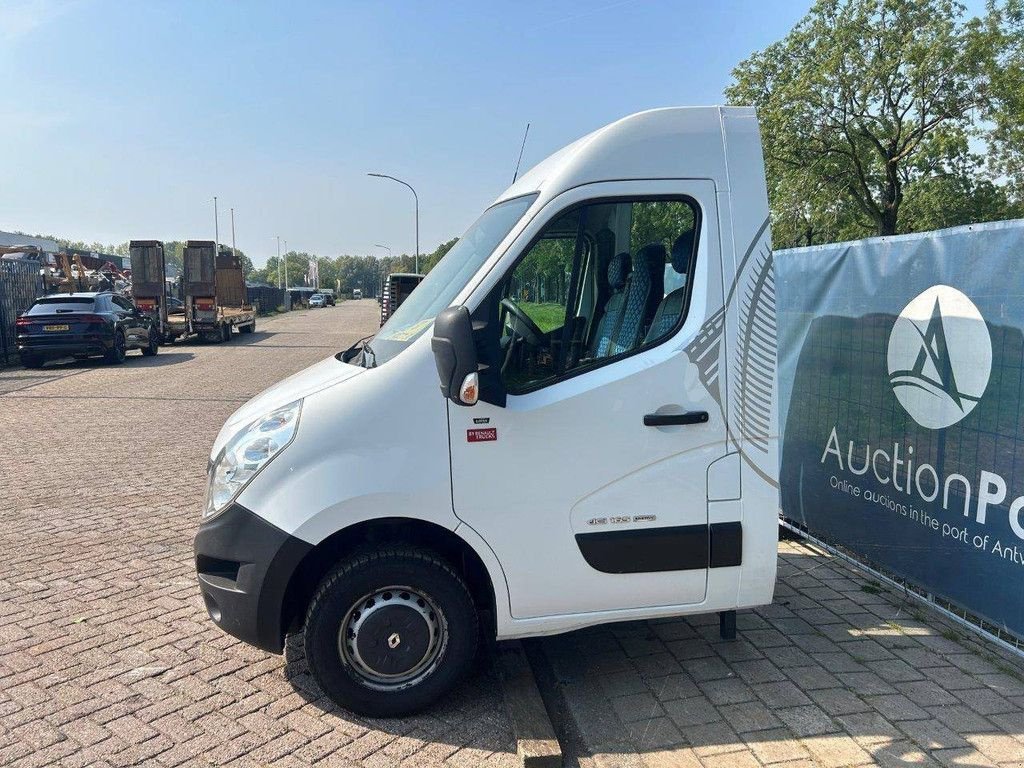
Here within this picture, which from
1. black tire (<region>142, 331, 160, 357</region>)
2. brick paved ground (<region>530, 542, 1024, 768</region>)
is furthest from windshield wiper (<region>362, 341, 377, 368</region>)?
black tire (<region>142, 331, 160, 357</region>)

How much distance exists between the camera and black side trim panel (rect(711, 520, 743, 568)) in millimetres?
3482

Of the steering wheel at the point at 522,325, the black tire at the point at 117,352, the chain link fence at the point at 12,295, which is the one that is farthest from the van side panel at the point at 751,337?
the chain link fence at the point at 12,295

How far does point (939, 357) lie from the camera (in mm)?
4250

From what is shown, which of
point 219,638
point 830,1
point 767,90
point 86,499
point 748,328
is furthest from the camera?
point 767,90

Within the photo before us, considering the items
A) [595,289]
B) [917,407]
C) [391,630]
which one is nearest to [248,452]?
[391,630]

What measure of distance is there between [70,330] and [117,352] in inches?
46.7

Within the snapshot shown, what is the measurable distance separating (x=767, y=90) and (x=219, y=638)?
32.4 meters

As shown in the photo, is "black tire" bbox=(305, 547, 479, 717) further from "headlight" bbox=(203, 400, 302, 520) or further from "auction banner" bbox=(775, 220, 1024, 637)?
"auction banner" bbox=(775, 220, 1024, 637)

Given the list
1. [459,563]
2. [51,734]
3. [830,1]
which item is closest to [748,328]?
[459,563]

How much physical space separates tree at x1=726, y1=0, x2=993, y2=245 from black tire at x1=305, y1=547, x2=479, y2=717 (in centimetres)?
2772

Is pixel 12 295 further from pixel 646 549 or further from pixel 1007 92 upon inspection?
pixel 1007 92

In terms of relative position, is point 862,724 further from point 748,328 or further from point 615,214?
point 615,214

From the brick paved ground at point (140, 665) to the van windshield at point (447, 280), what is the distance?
159 cm

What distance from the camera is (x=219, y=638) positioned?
13.8ft
